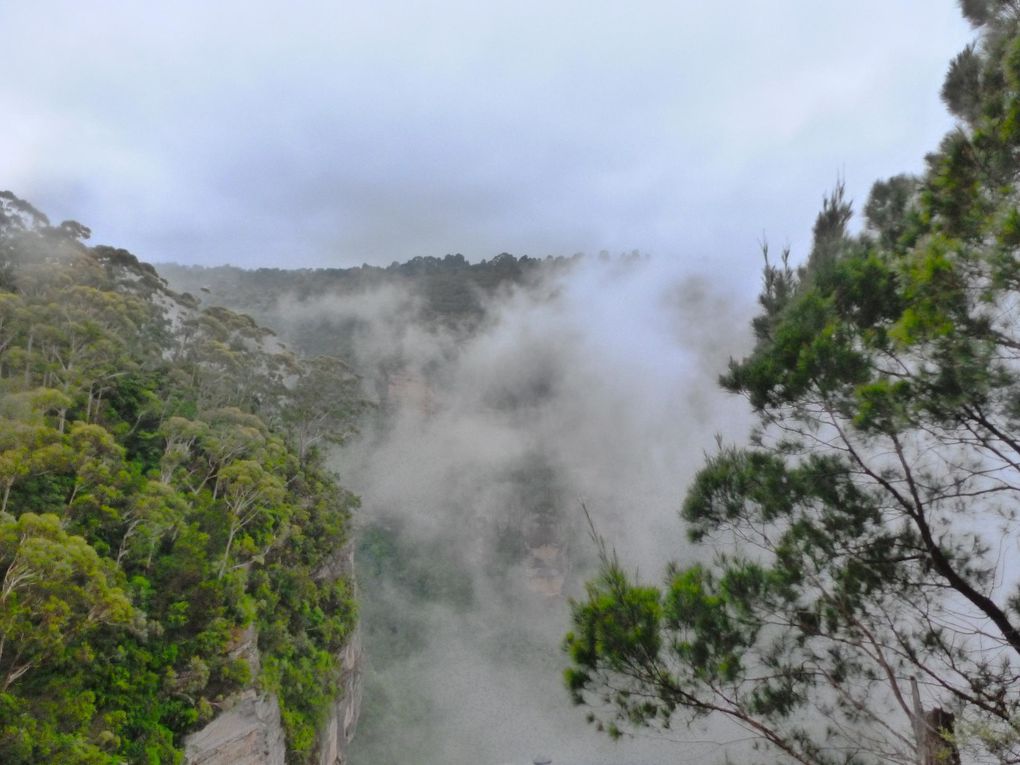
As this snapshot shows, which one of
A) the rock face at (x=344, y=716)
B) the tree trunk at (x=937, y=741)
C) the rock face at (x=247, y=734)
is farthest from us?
the rock face at (x=344, y=716)

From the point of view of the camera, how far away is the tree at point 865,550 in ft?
14.2

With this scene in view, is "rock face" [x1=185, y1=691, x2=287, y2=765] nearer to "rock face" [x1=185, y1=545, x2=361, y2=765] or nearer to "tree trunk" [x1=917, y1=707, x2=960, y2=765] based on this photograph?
"rock face" [x1=185, y1=545, x2=361, y2=765]

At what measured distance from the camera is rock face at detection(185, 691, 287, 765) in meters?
11.8

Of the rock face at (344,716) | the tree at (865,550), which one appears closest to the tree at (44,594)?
the tree at (865,550)

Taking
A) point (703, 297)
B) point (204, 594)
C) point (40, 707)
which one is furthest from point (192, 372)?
point (703, 297)

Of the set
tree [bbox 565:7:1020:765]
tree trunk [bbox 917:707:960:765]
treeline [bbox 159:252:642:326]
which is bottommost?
tree trunk [bbox 917:707:960:765]

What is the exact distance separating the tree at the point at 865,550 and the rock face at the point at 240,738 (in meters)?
10.5

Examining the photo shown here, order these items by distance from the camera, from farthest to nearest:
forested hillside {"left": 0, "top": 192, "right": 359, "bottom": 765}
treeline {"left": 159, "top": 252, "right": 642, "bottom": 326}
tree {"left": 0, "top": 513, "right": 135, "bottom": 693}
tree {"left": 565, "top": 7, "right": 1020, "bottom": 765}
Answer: treeline {"left": 159, "top": 252, "right": 642, "bottom": 326}, forested hillside {"left": 0, "top": 192, "right": 359, "bottom": 765}, tree {"left": 0, "top": 513, "right": 135, "bottom": 693}, tree {"left": 565, "top": 7, "right": 1020, "bottom": 765}

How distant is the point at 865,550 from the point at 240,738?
13.2 meters

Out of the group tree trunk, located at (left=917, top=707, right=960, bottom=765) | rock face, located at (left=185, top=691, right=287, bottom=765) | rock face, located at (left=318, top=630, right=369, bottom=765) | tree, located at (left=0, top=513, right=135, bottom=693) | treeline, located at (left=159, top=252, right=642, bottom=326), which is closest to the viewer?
tree trunk, located at (left=917, top=707, right=960, bottom=765)

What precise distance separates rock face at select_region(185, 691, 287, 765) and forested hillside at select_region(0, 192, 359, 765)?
1.23 ft

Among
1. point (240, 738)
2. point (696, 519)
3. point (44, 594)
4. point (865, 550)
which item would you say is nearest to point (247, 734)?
point (240, 738)

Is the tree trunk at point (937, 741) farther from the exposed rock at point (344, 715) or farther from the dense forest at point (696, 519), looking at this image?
the exposed rock at point (344, 715)

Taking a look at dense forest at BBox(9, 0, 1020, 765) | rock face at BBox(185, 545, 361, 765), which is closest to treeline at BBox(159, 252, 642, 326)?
dense forest at BBox(9, 0, 1020, 765)
